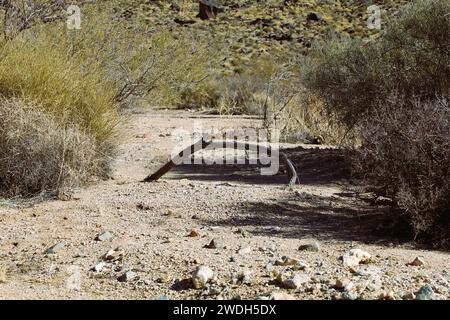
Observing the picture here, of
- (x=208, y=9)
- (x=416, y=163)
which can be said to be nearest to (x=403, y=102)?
(x=416, y=163)

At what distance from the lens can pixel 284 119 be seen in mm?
15859

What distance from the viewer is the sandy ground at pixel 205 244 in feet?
15.6

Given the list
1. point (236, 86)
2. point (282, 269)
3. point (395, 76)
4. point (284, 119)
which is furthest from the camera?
point (236, 86)

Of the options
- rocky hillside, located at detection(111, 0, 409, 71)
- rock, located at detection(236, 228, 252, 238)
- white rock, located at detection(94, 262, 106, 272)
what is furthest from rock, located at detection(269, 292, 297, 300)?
rocky hillside, located at detection(111, 0, 409, 71)

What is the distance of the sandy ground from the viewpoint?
4.76 meters

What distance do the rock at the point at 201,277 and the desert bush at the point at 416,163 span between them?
1.97 meters

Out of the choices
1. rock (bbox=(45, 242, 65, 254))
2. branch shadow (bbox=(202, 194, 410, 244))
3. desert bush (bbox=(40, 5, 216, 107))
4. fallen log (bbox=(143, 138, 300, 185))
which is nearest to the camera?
rock (bbox=(45, 242, 65, 254))

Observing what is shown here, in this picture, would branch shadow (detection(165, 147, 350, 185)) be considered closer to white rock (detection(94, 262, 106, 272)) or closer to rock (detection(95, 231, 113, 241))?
rock (detection(95, 231, 113, 241))

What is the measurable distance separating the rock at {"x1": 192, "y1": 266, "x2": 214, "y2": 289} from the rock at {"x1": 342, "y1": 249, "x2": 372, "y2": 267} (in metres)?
1.00

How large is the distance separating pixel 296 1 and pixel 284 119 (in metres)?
19.4

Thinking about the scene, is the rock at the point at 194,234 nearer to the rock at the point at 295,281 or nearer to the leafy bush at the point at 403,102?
the rock at the point at 295,281

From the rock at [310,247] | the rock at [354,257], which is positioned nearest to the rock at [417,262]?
the rock at [354,257]
